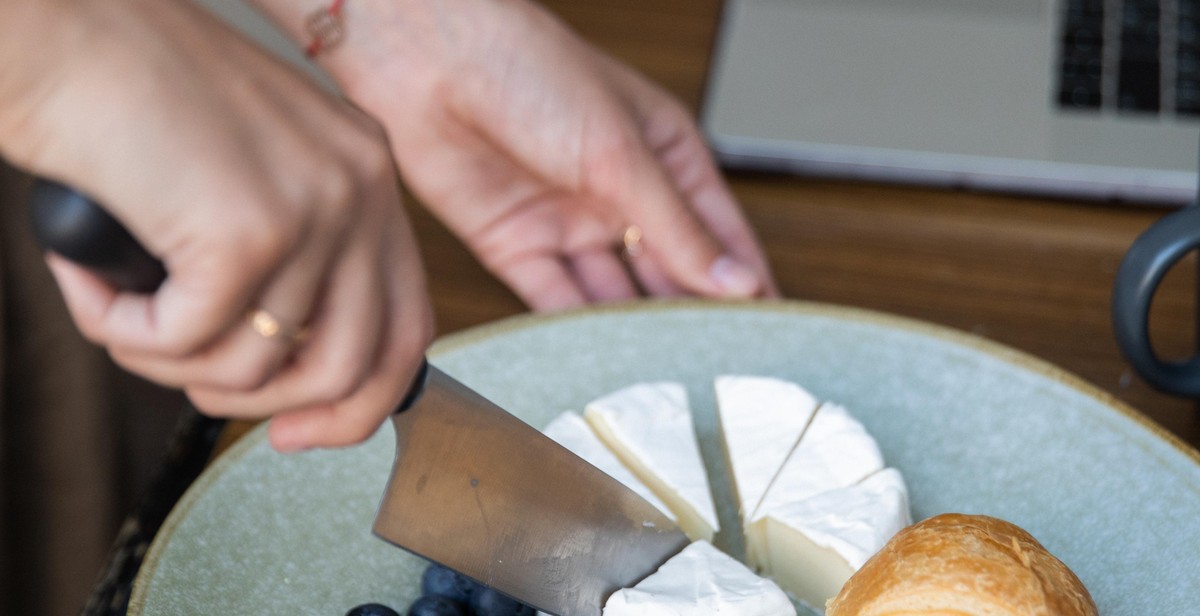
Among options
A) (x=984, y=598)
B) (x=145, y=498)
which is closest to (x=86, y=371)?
(x=145, y=498)

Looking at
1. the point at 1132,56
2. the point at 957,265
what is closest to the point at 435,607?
the point at 957,265

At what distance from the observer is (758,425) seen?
28.5 inches

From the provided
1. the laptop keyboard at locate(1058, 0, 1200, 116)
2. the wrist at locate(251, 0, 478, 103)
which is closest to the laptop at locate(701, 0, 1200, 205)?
the laptop keyboard at locate(1058, 0, 1200, 116)

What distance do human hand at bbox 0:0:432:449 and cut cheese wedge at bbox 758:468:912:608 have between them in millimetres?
294

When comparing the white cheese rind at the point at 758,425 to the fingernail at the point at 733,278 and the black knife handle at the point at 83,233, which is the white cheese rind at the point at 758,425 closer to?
the fingernail at the point at 733,278

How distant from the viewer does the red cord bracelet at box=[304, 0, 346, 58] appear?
0.92 m

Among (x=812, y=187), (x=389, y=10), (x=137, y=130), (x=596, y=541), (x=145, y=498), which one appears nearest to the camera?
(x=137, y=130)

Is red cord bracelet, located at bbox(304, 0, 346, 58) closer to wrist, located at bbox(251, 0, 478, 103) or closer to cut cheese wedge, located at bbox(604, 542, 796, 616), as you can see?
wrist, located at bbox(251, 0, 478, 103)

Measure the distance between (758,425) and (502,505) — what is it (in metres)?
0.20

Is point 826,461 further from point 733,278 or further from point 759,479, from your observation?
point 733,278

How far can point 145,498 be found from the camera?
783 mm

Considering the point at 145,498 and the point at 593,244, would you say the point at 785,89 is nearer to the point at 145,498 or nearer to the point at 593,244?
the point at 593,244

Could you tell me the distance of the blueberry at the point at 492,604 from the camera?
→ 0.64 m

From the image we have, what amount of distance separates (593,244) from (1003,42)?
54 cm
